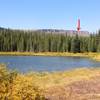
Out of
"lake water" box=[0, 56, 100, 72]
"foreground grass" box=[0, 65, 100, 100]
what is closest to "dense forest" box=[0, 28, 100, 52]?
"lake water" box=[0, 56, 100, 72]

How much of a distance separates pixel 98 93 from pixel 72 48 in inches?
5800

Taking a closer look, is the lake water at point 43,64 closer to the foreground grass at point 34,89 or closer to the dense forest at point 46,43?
the foreground grass at point 34,89

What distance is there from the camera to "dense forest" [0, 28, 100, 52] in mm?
167125

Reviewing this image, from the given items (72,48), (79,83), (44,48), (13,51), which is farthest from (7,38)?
(79,83)

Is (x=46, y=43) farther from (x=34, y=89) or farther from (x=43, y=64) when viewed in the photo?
(x=34, y=89)

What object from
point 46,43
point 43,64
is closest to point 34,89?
point 43,64

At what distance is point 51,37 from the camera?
18312 cm

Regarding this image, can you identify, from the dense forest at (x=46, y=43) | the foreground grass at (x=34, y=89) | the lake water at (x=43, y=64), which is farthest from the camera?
the dense forest at (x=46, y=43)

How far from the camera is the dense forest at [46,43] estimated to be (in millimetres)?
167125

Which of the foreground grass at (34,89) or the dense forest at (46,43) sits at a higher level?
the foreground grass at (34,89)

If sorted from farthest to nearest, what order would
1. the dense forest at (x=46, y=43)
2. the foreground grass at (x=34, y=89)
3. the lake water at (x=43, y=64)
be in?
the dense forest at (x=46, y=43)
the lake water at (x=43, y=64)
the foreground grass at (x=34, y=89)

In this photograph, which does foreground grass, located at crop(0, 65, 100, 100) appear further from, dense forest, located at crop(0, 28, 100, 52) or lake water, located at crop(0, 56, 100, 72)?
dense forest, located at crop(0, 28, 100, 52)

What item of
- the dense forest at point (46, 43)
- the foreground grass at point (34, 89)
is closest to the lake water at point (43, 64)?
the foreground grass at point (34, 89)

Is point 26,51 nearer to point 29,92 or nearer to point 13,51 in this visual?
point 13,51
